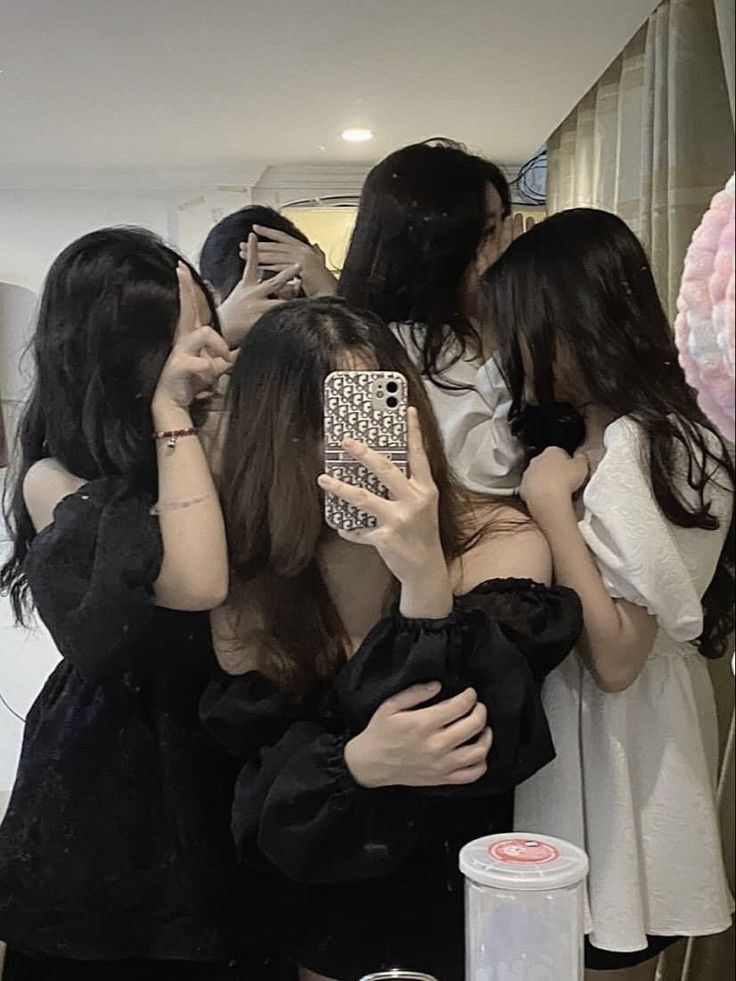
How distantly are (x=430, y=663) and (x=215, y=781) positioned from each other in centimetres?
14

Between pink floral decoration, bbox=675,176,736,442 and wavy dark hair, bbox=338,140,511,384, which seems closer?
pink floral decoration, bbox=675,176,736,442

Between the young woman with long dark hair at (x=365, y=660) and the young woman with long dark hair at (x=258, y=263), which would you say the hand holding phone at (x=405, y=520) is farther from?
the young woman with long dark hair at (x=258, y=263)

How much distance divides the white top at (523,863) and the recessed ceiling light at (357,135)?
0.36m

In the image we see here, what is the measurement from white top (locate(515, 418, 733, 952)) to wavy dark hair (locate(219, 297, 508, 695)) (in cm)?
7

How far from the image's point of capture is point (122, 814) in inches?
23.7

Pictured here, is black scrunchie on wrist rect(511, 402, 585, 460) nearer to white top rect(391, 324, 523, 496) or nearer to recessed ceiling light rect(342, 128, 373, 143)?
white top rect(391, 324, 523, 496)

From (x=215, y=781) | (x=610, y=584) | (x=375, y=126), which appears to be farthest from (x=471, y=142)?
(x=215, y=781)

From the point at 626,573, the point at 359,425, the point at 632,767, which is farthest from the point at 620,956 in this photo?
the point at 359,425

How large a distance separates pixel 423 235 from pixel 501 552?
0.58 feet

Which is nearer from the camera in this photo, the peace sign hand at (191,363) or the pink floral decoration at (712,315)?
the pink floral decoration at (712,315)

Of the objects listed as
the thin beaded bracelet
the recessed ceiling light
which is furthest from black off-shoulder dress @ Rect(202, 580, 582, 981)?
the recessed ceiling light

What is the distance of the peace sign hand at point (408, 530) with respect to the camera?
528mm

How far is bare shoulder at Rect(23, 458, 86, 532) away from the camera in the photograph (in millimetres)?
603

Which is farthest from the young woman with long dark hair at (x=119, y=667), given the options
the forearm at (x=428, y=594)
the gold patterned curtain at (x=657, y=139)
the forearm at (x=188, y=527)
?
the gold patterned curtain at (x=657, y=139)
